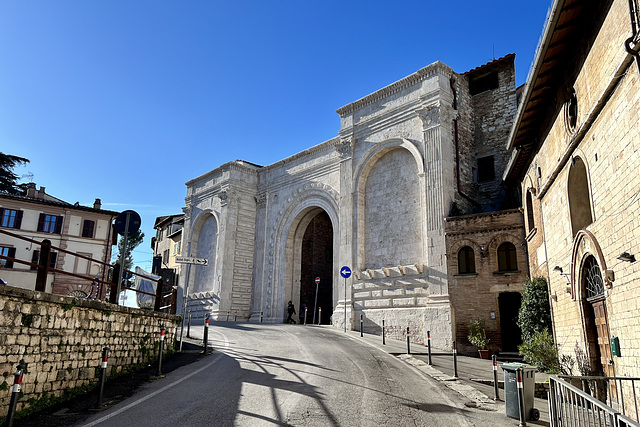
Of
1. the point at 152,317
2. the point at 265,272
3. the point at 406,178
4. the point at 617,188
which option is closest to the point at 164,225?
the point at 265,272

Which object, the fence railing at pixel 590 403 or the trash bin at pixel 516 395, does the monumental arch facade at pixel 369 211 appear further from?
the trash bin at pixel 516 395

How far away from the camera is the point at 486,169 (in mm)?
22859

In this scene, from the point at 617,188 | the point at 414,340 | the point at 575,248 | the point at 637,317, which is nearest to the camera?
the point at 637,317

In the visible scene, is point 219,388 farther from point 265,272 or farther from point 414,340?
point 265,272

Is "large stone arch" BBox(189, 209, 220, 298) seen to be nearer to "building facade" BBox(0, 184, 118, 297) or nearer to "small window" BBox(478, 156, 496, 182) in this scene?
"building facade" BBox(0, 184, 118, 297)

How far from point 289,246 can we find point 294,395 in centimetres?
2091

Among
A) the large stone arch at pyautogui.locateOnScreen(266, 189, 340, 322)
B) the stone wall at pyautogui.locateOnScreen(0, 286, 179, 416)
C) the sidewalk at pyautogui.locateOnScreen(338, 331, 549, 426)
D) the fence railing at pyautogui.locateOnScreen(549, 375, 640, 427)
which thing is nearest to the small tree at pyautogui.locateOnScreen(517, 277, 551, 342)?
the sidewalk at pyautogui.locateOnScreen(338, 331, 549, 426)

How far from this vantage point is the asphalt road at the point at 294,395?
7133 millimetres

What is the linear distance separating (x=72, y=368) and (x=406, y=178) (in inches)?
665

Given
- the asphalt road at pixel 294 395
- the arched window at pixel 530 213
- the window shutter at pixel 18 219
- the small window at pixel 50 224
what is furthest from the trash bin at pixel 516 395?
the window shutter at pixel 18 219

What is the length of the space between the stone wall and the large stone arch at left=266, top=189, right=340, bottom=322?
17.3 metres

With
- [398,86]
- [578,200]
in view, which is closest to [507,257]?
[578,200]

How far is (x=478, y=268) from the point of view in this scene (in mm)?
18344

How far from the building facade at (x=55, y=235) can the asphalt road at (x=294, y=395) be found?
87.3ft
